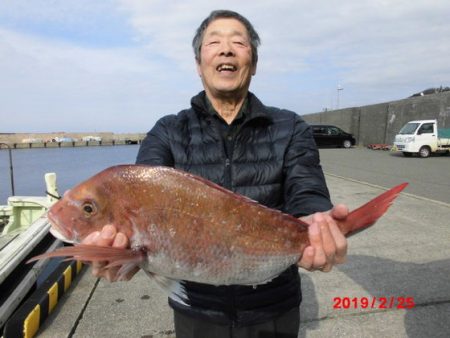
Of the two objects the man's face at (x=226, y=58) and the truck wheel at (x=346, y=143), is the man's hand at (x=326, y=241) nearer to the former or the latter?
the man's face at (x=226, y=58)

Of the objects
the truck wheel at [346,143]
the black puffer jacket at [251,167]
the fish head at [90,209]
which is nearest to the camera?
the fish head at [90,209]

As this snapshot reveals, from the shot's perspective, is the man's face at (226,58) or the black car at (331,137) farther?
the black car at (331,137)

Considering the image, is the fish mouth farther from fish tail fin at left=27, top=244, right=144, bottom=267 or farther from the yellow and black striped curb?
the yellow and black striped curb

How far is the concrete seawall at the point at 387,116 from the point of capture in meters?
26.0

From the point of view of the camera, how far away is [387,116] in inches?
1259

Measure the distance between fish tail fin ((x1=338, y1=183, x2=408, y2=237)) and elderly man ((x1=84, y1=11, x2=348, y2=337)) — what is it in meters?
0.32

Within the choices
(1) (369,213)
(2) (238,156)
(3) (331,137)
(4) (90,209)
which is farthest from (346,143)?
(4) (90,209)

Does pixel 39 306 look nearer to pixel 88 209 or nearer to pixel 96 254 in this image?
pixel 88 209

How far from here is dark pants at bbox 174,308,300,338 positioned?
222 cm

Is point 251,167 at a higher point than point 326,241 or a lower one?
higher

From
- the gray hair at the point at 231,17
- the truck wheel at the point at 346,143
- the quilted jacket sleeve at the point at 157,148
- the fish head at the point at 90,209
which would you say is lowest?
the truck wheel at the point at 346,143

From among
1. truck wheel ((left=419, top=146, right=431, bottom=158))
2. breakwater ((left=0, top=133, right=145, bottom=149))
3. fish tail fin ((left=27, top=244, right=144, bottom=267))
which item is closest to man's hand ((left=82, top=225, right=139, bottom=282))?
fish tail fin ((left=27, top=244, right=144, bottom=267))

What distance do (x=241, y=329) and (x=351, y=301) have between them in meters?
2.82
